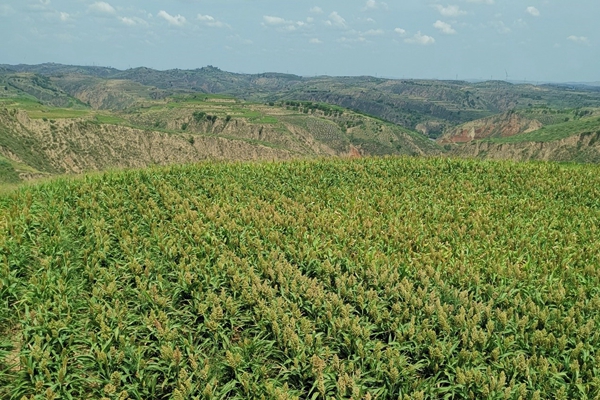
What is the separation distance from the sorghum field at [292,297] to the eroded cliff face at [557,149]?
73.9 meters

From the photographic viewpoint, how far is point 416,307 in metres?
6.38

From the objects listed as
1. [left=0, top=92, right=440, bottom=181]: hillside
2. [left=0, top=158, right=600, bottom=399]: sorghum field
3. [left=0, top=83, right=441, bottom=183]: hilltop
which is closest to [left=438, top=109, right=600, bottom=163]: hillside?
[left=0, top=83, right=441, bottom=183]: hilltop

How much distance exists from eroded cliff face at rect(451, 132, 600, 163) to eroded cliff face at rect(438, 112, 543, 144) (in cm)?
4958

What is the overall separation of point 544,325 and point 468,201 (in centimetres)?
651

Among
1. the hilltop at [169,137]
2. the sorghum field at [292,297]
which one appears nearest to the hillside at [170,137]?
the hilltop at [169,137]

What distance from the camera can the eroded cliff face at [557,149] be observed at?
281 ft

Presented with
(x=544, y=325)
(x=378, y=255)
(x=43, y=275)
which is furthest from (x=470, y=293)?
(x=43, y=275)

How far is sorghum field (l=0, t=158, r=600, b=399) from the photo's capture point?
16.4 ft

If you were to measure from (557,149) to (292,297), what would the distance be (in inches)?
4251

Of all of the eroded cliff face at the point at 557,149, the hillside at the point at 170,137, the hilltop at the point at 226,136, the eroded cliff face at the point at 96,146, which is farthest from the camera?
the eroded cliff face at the point at 557,149

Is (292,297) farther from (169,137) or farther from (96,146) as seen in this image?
(169,137)

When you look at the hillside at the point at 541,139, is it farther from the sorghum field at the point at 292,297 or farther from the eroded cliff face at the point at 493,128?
the sorghum field at the point at 292,297

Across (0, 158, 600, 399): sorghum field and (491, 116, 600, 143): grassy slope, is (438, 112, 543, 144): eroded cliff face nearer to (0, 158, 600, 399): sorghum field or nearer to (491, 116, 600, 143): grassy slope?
Answer: (491, 116, 600, 143): grassy slope

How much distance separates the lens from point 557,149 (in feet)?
311
